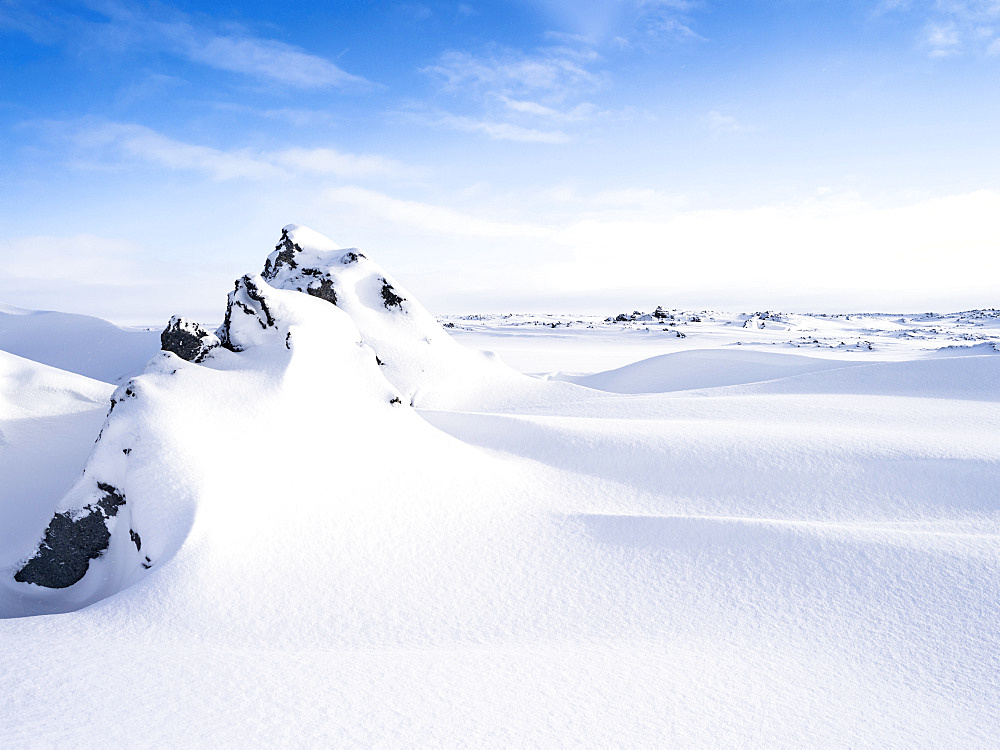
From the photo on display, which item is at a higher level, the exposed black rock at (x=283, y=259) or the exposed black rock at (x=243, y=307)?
the exposed black rock at (x=283, y=259)

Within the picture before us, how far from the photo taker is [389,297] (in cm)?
750

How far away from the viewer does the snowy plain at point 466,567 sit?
1806 millimetres

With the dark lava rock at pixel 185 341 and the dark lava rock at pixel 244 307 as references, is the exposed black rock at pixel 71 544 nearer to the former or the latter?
the dark lava rock at pixel 185 341

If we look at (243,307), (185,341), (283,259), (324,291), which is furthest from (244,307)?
(283,259)

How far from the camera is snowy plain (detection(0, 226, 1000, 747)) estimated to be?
5.92ft

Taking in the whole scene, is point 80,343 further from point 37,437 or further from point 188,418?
point 188,418

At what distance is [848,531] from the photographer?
2.90 m

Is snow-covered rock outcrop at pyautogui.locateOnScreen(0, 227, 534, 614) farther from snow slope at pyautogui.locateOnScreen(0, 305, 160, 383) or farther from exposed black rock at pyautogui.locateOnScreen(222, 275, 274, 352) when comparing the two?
snow slope at pyautogui.locateOnScreen(0, 305, 160, 383)

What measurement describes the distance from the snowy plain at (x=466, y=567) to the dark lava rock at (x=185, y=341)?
0.19 ft

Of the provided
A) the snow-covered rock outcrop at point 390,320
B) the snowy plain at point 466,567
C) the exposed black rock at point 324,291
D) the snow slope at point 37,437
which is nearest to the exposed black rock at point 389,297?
the snow-covered rock outcrop at point 390,320

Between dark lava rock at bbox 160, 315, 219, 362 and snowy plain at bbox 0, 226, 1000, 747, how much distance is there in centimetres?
6

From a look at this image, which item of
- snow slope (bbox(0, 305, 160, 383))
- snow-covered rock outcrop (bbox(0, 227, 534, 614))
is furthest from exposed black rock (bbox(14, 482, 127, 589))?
snow slope (bbox(0, 305, 160, 383))

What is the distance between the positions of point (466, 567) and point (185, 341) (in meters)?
2.86

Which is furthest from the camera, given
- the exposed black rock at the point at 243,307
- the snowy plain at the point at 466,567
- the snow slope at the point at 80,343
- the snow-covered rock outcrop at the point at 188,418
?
the snow slope at the point at 80,343
